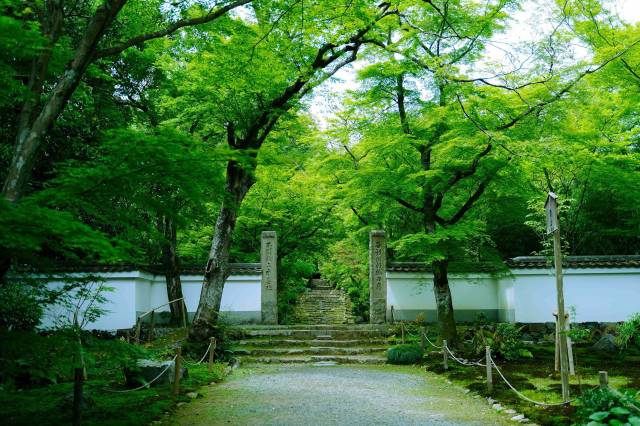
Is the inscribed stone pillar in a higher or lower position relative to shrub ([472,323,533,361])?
higher

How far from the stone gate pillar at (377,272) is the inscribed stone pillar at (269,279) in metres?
3.16

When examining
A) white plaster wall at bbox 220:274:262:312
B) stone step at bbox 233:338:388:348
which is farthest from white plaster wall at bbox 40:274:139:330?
stone step at bbox 233:338:388:348

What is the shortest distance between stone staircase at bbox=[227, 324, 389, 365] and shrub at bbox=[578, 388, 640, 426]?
26.2 feet

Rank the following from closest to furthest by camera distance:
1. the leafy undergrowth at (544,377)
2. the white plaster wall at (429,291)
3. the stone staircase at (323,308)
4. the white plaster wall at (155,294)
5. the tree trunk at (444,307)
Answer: the leafy undergrowth at (544,377)
the tree trunk at (444,307)
the white plaster wall at (155,294)
the white plaster wall at (429,291)
the stone staircase at (323,308)

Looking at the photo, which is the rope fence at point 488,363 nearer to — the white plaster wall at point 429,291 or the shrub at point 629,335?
the white plaster wall at point 429,291

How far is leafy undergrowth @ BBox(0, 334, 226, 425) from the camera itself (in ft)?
17.4

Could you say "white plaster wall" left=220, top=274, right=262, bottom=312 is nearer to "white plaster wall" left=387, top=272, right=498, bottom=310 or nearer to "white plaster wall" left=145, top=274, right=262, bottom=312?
"white plaster wall" left=145, top=274, right=262, bottom=312

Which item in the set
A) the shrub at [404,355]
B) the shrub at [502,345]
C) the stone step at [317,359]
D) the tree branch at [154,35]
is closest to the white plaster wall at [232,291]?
the stone step at [317,359]

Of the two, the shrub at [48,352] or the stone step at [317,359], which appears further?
the stone step at [317,359]

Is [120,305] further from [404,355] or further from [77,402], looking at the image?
[77,402]

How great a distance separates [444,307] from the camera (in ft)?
45.6

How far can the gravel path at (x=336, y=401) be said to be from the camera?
720 cm

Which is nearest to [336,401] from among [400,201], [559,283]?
[559,283]

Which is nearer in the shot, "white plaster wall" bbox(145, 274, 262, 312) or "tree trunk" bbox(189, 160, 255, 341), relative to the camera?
"tree trunk" bbox(189, 160, 255, 341)
